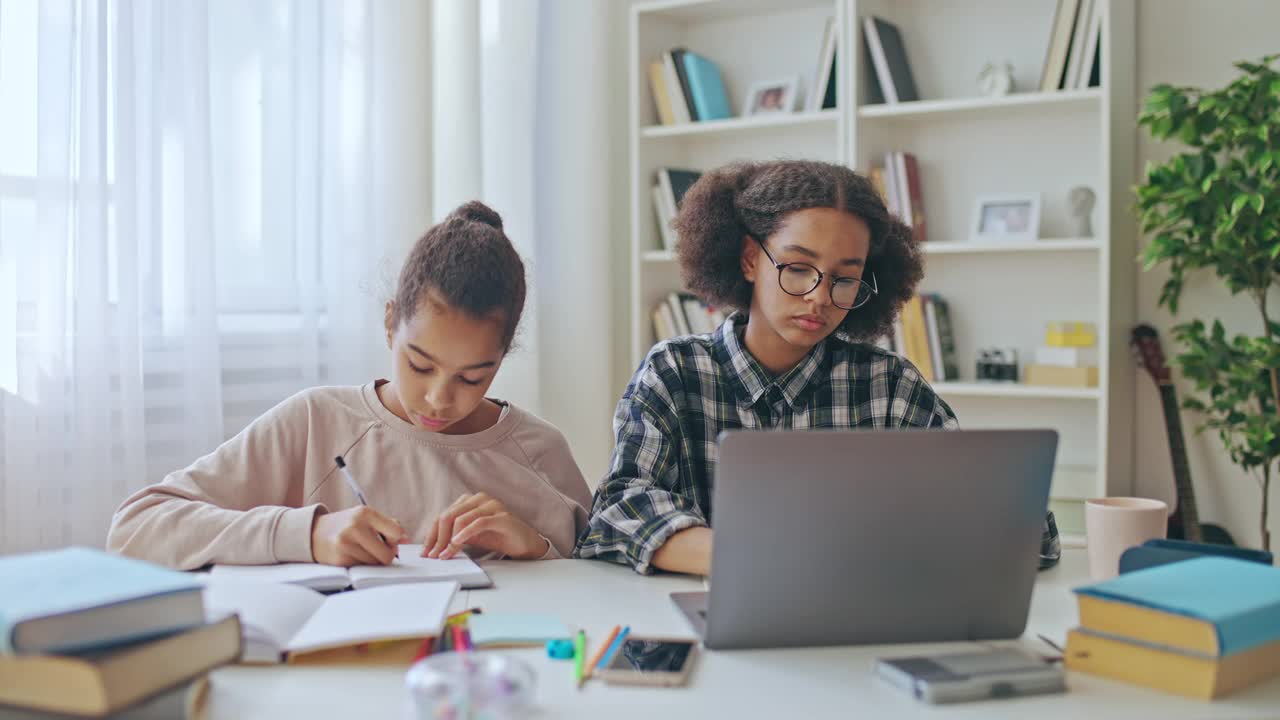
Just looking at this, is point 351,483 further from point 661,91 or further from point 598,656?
point 661,91

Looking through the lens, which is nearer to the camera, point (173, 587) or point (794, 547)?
point (173, 587)

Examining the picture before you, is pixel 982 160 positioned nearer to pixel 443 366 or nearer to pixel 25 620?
pixel 443 366

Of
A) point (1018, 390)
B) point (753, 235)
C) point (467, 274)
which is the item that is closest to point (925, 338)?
point (1018, 390)

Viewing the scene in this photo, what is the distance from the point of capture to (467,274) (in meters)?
1.41

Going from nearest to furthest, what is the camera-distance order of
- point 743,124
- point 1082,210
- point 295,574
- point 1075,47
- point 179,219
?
point 295,574, point 179,219, point 1075,47, point 1082,210, point 743,124

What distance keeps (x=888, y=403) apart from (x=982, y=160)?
175 centimetres

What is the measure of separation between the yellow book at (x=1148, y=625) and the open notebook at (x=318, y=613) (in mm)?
574

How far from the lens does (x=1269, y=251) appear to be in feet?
8.46

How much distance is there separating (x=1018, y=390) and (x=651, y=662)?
2.22 m

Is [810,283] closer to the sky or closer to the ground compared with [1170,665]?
closer to the sky

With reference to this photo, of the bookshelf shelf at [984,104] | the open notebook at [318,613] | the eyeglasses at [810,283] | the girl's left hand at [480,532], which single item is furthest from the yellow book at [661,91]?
the open notebook at [318,613]

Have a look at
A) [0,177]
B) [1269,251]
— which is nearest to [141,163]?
[0,177]

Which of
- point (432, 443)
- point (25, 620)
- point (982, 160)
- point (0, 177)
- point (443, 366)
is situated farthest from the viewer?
point (982, 160)

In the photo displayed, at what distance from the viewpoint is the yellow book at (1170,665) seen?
90 centimetres
